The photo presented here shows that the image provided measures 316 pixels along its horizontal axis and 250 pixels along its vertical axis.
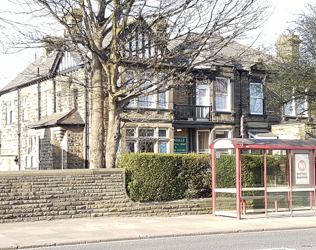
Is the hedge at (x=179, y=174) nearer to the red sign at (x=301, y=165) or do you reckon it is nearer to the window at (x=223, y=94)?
the red sign at (x=301, y=165)

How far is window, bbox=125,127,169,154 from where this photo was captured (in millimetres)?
28958

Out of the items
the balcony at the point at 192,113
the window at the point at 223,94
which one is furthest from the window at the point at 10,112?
the window at the point at 223,94

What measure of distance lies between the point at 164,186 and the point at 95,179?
2.60 meters

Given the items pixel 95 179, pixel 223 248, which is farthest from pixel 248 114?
pixel 223 248

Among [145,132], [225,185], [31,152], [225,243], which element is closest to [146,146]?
[145,132]

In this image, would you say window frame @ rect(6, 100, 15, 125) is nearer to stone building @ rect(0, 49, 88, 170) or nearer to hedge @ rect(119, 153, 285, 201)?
stone building @ rect(0, 49, 88, 170)

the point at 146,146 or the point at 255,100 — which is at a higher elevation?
the point at 255,100

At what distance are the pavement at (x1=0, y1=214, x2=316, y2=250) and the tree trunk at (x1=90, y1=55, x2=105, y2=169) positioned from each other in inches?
143

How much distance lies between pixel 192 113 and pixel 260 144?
14276mm

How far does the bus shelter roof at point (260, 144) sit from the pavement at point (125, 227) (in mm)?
2369

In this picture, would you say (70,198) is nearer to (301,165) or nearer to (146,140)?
(301,165)

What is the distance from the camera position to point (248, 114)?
109 ft

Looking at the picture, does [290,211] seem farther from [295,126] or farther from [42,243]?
[295,126]

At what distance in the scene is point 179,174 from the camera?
1861cm
